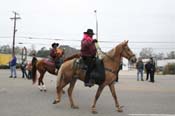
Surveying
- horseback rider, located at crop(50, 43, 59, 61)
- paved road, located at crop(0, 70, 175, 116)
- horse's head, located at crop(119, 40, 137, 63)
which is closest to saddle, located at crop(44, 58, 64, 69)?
horseback rider, located at crop(50, 43, 59, 61)

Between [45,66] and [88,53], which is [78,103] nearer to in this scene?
[88,53]

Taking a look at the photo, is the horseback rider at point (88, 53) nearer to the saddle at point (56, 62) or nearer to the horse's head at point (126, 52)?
the horse's head at point (126, 52)

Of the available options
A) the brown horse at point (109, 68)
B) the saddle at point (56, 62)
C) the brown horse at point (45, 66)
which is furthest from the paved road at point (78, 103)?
the saddle at point (56, 62)

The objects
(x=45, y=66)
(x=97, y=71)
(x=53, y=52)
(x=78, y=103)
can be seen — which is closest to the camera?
(x=97, y=71)

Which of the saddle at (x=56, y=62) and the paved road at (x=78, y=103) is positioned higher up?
the saddle at (x=56, y=62)

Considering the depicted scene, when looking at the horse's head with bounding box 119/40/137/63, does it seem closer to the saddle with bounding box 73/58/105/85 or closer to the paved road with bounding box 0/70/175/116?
the saddle with bounding box 73/58/105/85

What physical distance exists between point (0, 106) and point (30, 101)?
155 centimetres

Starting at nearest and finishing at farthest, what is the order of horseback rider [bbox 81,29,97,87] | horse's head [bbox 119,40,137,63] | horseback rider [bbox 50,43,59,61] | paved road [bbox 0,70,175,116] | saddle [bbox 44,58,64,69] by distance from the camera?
paved road [bbox 0,70,175,116], horseback rider [bbox 81,29,97,87], horse's head [bbox 119,40,137,63], saddle [bbox 44,58,64,69], horseback rider [bbox 50,43,59,61]

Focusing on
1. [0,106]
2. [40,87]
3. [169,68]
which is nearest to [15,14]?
[169,68]

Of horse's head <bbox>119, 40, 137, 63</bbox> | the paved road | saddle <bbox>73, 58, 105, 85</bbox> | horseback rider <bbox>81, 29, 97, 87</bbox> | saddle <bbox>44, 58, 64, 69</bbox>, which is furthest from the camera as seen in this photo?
saddle <bbox>44, 58, 64, 69</bbox>

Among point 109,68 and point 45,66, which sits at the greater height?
point 109,68

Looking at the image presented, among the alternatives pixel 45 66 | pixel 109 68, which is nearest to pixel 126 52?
pixel 109 68

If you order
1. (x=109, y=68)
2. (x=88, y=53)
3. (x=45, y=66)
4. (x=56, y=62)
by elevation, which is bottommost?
(x=45, y=66)

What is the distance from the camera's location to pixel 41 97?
15359 millimetres
